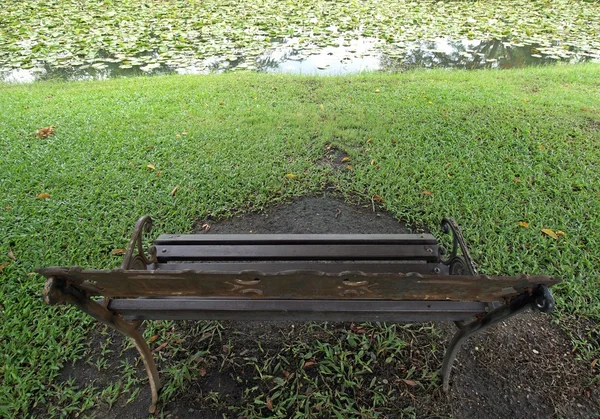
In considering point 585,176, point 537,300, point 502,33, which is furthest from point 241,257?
point 502,33

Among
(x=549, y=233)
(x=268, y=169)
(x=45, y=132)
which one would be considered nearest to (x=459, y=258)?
(x=549, y=233)

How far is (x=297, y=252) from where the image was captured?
7.33ft

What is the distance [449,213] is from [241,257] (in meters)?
1.96

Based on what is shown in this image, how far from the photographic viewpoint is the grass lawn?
2502 mm

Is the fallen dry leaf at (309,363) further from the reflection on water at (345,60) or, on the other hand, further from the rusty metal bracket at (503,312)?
the reflection on water at (345,60)

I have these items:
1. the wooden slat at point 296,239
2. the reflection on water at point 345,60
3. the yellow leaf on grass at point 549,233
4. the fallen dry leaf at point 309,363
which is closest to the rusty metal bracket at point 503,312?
the wooden slat at point 296,239

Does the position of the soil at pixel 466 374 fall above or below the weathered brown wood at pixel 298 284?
below

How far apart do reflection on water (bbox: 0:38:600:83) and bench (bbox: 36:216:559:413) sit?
5.25 metres

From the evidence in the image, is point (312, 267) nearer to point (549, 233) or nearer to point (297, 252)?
point (297, 252)

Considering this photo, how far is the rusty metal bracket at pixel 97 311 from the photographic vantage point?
1429 millimetres

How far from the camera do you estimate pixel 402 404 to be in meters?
1.98

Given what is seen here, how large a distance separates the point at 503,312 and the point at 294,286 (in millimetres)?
946

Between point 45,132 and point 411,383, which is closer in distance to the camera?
point 411,383

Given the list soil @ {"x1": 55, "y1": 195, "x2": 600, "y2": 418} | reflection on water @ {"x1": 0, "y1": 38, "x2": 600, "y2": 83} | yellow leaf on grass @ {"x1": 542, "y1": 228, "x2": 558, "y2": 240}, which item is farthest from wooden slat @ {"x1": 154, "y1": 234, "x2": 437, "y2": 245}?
reflection on water @ {"x1": 0, "y1": 38, "x2": 600, "y2": 83}
